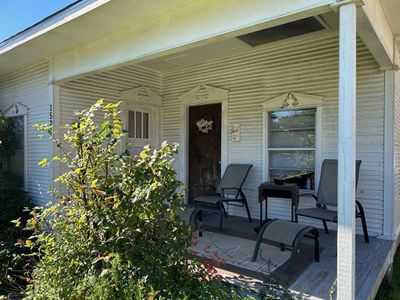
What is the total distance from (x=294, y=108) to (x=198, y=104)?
1.90 metres

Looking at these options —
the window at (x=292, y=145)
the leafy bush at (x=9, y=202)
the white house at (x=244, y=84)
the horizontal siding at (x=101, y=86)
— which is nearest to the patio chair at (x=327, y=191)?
the white house at (x=244, y=84)

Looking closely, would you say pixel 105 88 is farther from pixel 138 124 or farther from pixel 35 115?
pixel 35 115

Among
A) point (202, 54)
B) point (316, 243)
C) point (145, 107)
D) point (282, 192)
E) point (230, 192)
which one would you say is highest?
point (202, 54)

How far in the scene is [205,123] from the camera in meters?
5.76

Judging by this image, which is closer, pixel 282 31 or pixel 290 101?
pixel 282 31

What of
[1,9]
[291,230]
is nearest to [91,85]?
[1,9]

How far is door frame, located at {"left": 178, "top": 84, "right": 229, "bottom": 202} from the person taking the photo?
5348 millimetres

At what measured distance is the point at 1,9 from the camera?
6566mm

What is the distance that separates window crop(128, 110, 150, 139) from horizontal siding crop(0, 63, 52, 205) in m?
1.49

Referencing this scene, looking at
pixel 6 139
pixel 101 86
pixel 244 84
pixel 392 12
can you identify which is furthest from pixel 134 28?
pixel 6 139

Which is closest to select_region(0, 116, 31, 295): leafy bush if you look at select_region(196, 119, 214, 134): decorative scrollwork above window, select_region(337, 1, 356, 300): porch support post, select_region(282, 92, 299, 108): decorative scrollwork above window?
select_region(196, 119, 214, 134): decorative scrollwork above window

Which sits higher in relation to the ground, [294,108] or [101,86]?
[101,86]

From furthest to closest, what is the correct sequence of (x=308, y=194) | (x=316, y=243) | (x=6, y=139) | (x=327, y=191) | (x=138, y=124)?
(x=138, y=124)
(x=6, y=139)
(x=308, y=194)
(x=327, y=191)
(x=316, y=243)

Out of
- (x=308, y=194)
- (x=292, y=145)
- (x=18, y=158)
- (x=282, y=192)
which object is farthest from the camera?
(x=18, y=158)
